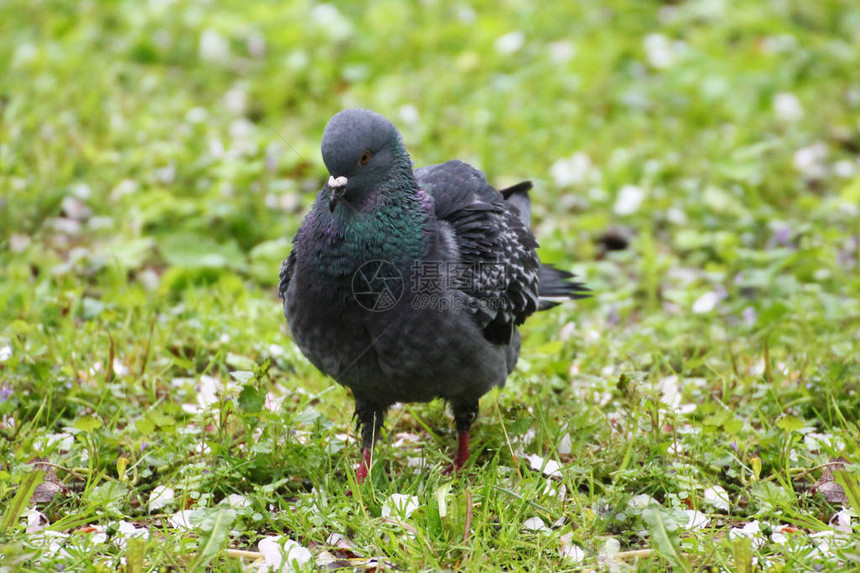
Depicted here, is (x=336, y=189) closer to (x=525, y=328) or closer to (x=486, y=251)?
(x=486, y=251)

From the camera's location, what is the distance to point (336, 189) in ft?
11.4

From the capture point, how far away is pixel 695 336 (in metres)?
5.13

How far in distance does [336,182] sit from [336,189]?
1.1 inches

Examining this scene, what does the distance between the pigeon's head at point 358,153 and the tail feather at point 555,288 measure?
126cm

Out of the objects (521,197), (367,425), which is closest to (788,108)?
(521,197)

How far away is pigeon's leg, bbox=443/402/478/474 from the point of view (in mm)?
3969

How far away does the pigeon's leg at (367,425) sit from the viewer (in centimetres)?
388

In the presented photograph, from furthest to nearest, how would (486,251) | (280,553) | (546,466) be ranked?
(486,251) → (546,466) → (280,553)

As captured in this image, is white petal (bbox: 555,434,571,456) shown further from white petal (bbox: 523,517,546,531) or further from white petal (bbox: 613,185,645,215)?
white petal (bbox: 613,185,645,215)

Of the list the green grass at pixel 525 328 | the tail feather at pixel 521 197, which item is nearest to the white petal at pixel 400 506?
the green grass at pixel 525 328

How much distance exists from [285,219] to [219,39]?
2.75 meters

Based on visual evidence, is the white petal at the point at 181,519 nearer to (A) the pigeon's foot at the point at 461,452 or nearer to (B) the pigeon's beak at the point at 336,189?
(A) the pigeon's foot at the point at 461,452

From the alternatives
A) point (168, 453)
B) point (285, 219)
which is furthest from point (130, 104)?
point (168, 453)

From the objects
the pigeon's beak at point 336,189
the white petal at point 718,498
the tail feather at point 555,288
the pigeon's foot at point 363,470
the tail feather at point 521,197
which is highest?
the pigeon's beak at point 336,189
